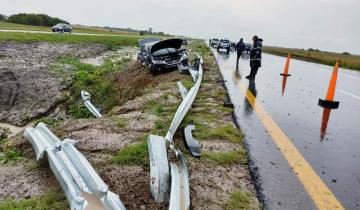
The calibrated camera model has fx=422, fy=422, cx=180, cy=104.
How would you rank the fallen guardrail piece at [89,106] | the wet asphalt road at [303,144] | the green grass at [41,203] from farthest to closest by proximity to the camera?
1. the fallen guardrail piece at [89,106]
2. the wet asphalt road at [303,144]
3. the green grass at [41,203]

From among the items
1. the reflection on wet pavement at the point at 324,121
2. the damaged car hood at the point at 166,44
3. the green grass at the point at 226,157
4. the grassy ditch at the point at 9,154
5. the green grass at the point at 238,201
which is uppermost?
the damaged car hood at the point at 166,44

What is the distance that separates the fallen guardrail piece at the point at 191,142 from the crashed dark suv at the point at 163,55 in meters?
10.5

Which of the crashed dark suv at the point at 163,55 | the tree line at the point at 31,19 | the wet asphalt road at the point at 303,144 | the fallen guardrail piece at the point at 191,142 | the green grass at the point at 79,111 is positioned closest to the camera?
the wet asphalt road at the point at 303,144

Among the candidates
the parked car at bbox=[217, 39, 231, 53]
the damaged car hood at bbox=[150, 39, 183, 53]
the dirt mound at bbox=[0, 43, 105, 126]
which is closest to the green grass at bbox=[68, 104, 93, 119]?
the dirt mound at bbox=[0, 43, 105, 126]

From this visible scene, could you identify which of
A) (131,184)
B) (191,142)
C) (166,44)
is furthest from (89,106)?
(131,184)

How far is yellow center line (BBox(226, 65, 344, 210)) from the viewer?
434 cm

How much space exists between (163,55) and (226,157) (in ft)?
41.4

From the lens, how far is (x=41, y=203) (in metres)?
4.04

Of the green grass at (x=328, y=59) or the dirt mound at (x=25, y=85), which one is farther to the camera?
the green grass at (x=328, y=59)

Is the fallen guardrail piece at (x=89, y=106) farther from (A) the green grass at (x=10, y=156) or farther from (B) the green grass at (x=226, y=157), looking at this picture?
(B) the green grass at (x=226, y=157)

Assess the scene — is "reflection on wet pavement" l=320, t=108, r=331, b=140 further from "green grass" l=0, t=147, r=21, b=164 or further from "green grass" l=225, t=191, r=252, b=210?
"green grass" l=0, t=147, r=21, b=164

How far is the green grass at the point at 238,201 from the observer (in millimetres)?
4102

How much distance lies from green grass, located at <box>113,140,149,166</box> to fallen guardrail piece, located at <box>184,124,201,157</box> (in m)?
0.62

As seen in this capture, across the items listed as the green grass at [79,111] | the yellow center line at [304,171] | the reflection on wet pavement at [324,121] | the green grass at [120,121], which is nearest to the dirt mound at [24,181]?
the green grass at [120,121]
